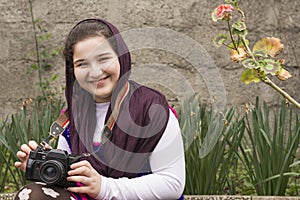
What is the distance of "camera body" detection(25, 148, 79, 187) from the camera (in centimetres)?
212

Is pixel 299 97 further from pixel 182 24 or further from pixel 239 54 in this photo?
pixel 239 54

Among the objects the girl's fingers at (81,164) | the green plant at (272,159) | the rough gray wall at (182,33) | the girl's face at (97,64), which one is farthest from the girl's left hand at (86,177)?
the rough gray wall at (182,33)

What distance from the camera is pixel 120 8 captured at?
13.9ft

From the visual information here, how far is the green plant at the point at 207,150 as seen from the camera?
121 inches

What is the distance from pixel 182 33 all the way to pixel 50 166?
227 centimetres

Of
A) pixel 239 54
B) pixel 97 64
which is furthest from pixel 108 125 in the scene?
pixel 239 54

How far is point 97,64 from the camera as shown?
2250 mm

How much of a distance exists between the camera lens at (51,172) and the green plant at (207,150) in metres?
1.05

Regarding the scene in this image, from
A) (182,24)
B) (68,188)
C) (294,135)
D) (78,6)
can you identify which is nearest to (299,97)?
(182,24)

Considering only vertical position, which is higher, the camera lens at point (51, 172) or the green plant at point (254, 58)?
the green plant at point (254, 58)

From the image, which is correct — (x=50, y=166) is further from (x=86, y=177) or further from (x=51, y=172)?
(x=86, y=177)

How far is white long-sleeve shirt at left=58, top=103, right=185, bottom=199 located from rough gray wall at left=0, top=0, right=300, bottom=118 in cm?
190

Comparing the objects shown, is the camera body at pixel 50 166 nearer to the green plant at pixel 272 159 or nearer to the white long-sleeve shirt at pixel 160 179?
the white long-sleeve shirt at pixel 160 179

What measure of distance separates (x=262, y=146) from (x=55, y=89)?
1.65 metres
